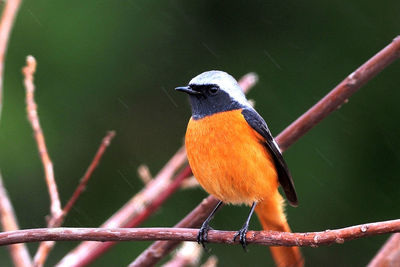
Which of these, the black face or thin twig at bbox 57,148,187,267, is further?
the black face

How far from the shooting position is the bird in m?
2.77

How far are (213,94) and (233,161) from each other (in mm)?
353

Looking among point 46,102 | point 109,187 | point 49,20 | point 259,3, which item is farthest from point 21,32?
point 259,3

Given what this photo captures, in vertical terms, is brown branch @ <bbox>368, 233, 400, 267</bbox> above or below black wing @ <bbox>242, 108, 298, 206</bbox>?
below

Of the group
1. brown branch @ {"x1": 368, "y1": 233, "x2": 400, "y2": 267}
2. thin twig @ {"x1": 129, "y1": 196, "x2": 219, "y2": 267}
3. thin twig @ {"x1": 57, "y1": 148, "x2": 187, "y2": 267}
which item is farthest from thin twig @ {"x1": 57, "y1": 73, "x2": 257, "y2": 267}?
brown branch @ {"x1": 368, "y1": 233, "x2": 400, "y2": 267}

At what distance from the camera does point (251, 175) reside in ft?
9.18

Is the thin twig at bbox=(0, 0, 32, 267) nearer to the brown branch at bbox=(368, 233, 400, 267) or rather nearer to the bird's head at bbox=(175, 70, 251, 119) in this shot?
the bird's head at bbox=(175, 70, 251, 119)

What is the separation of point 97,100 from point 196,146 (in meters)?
3.47

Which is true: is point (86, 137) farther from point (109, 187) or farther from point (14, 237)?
point (14, 237)

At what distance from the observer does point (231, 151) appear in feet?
9.16

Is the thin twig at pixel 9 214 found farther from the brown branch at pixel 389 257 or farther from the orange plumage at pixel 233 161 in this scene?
the brown branch at pixel 389 257

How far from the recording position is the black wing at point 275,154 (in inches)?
115

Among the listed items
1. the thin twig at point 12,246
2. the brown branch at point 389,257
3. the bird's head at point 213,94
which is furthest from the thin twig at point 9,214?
the brown branch at point 389,257

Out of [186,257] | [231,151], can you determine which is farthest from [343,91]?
[186,257]
